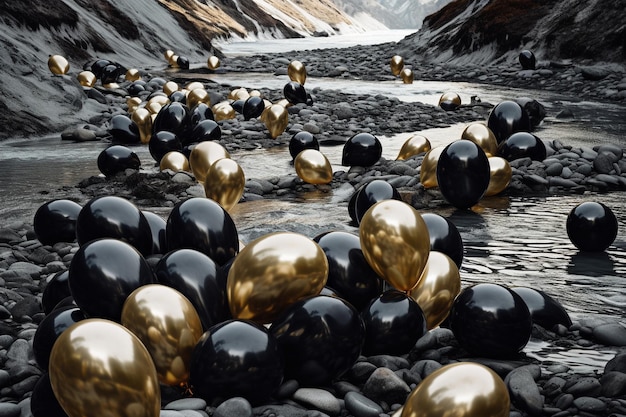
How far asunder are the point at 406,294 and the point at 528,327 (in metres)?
0.52

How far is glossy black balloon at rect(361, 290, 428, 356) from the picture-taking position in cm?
284

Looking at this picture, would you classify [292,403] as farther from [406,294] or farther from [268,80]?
[268,80]

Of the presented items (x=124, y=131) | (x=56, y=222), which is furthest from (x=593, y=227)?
(x=124, y=131)

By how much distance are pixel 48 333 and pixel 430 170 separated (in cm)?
415

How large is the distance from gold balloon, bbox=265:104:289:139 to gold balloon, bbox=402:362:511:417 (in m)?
8.10

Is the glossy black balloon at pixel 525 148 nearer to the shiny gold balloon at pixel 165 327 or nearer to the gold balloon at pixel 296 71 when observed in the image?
the shiny gold balloon at pixel 165 327

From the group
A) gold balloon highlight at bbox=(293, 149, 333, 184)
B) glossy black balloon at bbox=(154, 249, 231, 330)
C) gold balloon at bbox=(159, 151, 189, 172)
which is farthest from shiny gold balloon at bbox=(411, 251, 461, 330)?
gold balloon at bbox=(159, 151, 189, 172)

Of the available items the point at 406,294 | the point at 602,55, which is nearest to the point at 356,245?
the point at 406,294

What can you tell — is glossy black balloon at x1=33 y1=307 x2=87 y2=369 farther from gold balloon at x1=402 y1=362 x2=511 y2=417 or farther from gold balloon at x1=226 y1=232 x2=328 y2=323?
gold balloon at x1=402 y1=362 x2=511 y2=417

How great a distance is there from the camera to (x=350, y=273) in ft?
10.2

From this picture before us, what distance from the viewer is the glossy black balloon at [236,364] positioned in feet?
7.95

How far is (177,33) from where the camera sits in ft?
92.5

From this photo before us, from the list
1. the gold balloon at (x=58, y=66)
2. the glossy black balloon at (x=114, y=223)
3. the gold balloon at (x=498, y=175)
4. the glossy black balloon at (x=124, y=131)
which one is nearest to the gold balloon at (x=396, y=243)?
the glossy black balloon at (x=114, y=223)

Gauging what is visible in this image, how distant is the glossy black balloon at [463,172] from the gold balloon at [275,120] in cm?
456
